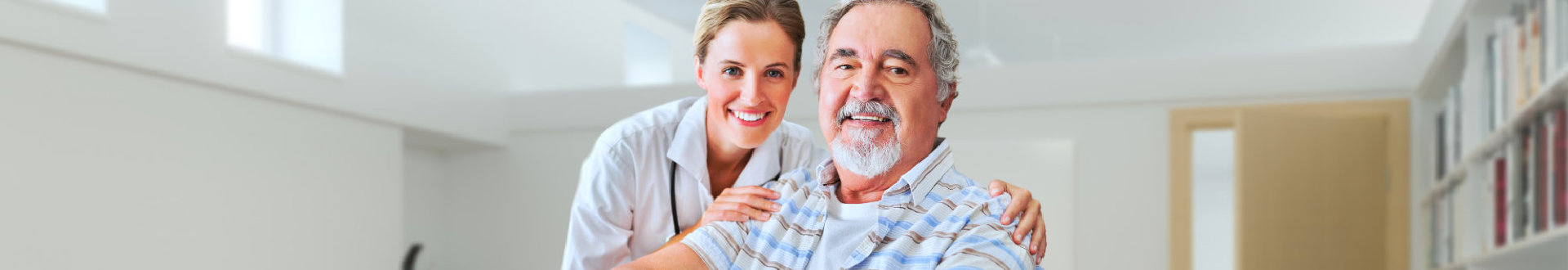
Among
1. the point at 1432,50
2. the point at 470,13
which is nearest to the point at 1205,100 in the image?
the point at 1432,50

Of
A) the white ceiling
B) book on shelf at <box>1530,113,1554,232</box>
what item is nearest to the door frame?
the white ceiling

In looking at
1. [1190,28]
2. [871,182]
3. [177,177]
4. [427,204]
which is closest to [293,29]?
[177,177]

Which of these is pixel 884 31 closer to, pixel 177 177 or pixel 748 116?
pixel 748 116

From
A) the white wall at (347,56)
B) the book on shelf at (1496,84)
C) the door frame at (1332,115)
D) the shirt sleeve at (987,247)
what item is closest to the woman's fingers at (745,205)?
the shirt sleeve at (987,247)

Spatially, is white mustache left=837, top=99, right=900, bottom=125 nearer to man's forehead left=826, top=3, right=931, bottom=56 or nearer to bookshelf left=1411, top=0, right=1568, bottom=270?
man's forehead left=826, top=3, right=931, bottom=56

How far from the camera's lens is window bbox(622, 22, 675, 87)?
7.65m

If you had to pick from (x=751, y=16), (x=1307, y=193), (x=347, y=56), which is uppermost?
(x=347, y=56)

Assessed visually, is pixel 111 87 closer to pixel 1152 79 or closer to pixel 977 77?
pixel 977 77

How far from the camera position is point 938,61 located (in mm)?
1567

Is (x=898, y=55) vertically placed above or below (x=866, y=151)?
above

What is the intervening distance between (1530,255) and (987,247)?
304cm

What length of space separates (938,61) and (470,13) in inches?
255

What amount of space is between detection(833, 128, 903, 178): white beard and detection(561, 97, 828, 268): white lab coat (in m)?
0.38

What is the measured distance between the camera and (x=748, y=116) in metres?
1.77
